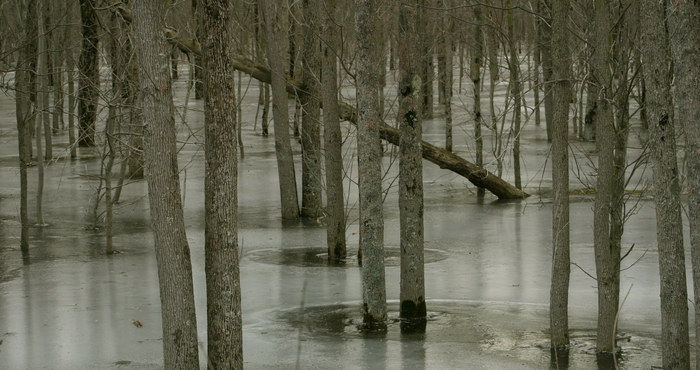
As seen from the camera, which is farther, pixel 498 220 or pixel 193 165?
pixel 193 165

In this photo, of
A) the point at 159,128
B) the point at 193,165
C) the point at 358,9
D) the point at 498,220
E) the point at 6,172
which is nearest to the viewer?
the point at 159,128

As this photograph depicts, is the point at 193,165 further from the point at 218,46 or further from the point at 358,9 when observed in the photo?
the point at 218,46

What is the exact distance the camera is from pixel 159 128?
8.12 m

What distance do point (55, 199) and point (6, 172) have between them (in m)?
5.30

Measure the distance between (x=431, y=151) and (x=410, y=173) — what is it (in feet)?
28.4

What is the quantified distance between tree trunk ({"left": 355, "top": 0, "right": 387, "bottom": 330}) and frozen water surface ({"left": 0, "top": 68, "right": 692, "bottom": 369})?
409mm

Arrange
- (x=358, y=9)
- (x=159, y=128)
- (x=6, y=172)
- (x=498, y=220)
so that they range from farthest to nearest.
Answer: (x=6, y=172) < (x=498, y=220) < (x=358, y=9) < (x=159, y=128)

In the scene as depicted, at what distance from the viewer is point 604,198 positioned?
32.7 feet

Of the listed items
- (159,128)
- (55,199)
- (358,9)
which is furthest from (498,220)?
(159,128)

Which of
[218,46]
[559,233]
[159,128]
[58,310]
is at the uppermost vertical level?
[218,46]

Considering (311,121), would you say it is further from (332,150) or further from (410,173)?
(410,173)

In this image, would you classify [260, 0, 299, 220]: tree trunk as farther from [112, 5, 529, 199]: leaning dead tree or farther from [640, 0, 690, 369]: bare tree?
[640, 0, 690, 369]: bare tree

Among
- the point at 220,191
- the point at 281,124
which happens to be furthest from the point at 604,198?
the point at 281,124

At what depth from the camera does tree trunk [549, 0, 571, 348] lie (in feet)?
32.8
